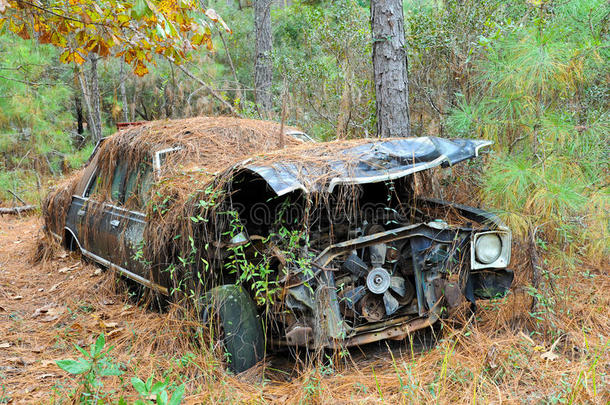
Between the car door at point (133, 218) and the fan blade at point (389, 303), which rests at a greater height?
the car door at point (133, 218)

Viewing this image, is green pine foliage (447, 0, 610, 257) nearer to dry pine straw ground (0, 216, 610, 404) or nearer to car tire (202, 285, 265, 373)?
dry pine straw ground (0, 216, 610, 404)

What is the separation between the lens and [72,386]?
3.18m

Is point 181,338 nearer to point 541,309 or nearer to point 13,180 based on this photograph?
point 541,309

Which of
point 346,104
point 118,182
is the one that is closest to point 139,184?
point 118,182

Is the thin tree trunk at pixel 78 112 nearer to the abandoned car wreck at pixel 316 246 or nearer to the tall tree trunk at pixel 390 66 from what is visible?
the tall tree trunk at pixel 390 66

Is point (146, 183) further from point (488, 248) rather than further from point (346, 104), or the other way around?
point (346, 104)

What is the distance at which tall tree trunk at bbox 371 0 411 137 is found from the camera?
5.81 metres

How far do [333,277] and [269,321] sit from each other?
2.03 ft

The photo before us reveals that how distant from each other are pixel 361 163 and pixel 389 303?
1.03 m

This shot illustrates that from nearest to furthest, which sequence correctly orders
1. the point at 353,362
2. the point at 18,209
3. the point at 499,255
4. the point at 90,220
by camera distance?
the point at 353,362 < the point at 499,255 < the point at 90,220 < the point at 18,209

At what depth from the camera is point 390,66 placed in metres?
5.83

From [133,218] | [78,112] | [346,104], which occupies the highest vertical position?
[78,112]

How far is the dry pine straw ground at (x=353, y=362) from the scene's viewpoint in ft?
9.82

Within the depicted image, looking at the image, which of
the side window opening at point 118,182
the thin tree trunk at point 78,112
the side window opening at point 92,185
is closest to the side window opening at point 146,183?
the side window opening at point 118,182
